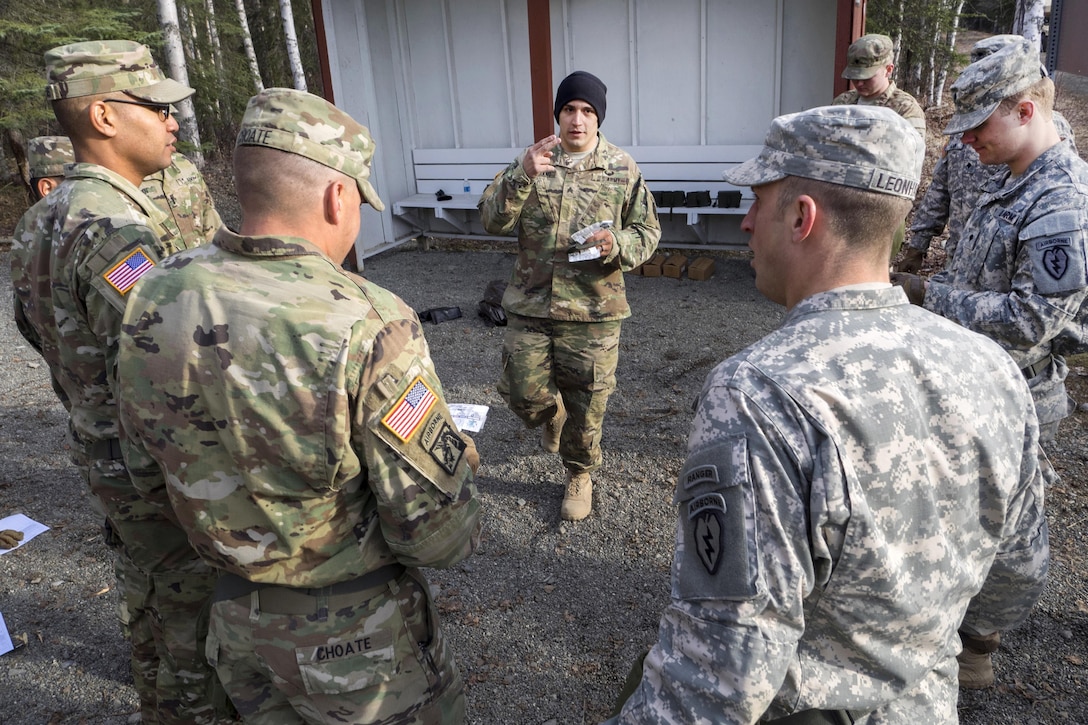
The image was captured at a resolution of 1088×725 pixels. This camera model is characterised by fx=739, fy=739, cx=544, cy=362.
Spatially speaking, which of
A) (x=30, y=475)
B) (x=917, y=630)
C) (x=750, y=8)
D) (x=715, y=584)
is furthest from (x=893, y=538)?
(x=750, y=8)

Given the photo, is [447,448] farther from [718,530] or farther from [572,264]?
[572,264]

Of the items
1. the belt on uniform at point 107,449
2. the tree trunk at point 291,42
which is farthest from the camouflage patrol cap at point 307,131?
the tree trunk at point 291,42

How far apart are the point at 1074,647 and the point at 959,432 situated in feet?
7.32

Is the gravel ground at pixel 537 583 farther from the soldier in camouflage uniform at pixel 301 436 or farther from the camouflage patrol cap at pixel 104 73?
the camouflage patrol cap at pixel 104 73

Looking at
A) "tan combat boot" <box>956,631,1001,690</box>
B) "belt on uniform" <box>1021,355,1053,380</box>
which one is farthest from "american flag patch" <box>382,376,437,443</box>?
"belt on uniform" <box>1021,355,1053,380</box>

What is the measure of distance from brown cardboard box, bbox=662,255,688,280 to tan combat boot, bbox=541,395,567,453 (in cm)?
414

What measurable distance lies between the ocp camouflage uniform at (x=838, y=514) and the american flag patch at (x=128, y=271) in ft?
5.74

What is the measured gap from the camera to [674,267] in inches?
314

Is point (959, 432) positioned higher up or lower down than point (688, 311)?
higher up

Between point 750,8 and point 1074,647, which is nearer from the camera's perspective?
point 1074,647

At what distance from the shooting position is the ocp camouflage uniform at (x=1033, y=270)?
2465 millimetres

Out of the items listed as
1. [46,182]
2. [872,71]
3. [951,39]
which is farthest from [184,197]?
[951,39]

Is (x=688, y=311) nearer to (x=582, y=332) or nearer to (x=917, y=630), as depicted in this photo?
(x=582, y=332)

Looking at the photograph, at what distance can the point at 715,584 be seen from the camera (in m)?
1.17
